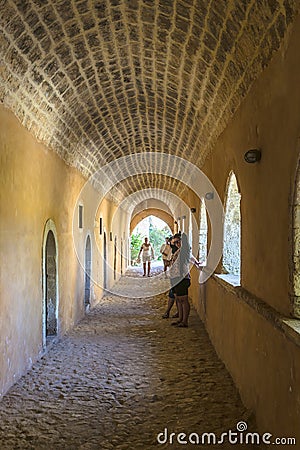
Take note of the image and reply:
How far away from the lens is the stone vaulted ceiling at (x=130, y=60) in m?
4.25

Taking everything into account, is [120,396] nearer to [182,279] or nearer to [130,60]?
[130,60]

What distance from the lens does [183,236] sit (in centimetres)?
946

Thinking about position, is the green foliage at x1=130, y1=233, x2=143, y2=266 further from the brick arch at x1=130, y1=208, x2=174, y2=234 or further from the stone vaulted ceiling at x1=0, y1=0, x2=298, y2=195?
the stone vaulted ceiling at x1=0, y1=0, x2=298, y2=195

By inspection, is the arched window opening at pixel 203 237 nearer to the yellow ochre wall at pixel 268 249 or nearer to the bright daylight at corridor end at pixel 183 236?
the bright daylight at corridor end at pixel 183 236

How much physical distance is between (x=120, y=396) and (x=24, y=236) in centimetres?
220

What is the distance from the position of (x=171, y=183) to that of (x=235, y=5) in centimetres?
1279

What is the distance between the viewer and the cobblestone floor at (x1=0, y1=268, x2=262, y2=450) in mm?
4254

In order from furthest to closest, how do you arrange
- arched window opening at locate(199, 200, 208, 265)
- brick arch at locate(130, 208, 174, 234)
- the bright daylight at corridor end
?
1. brick arch at locate(130, 208, 174, 234)
2. arched window opening at locate(199, 200, 208, 265)
3. the bright daylight at corridor end

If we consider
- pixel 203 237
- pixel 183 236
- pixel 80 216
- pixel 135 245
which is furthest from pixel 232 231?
pixel 135 245

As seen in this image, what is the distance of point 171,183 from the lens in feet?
54.8

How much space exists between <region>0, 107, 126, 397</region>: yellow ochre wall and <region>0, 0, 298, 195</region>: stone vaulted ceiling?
0.36 m

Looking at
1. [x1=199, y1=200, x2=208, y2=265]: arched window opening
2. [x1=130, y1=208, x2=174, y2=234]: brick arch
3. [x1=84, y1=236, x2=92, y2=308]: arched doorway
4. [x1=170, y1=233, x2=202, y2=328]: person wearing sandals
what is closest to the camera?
[x1=170, y1=233, x2=202, y2=328]: person wearing sandals

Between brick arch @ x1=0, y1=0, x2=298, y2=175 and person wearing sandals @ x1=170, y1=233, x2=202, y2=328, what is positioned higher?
brick arch @ x1=0, y1=0, x2=298, y2=175

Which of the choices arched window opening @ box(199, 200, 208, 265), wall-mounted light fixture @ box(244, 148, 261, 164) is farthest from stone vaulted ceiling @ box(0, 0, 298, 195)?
arched window opening @ box(199, 200, 208, 265)
